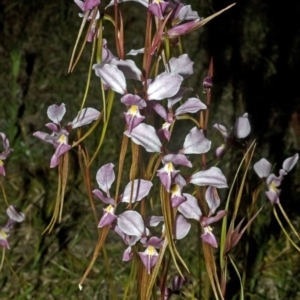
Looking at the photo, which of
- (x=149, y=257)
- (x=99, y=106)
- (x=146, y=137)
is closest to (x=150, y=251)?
(x=149, y=257)

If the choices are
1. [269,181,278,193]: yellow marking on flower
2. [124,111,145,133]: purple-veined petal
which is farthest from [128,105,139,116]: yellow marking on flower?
[269,181,278,193]: yellow marking on flower

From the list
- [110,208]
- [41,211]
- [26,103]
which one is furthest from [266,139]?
[110,208]

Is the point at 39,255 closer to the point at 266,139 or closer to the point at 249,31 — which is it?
the point at 266,139

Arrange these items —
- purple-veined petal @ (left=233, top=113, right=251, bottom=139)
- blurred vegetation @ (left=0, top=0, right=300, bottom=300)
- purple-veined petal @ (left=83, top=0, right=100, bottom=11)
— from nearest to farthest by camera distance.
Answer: purple-veined petal @ (left=83, top=0, right=100, bottom=11)
purple-veined petal @ (left=233, top=113, right=251, bottom=139)
blurred vegetation @ (left=0, top=0, right=300, bottom=300)

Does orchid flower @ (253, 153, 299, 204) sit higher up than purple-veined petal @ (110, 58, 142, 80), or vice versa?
purple-veined petal @ (110, 58, 142, 80)

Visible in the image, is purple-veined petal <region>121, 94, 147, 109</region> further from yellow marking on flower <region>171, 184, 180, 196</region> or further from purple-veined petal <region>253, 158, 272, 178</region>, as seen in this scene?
purple-veined petal <region>253, 158, 272, 178</region>

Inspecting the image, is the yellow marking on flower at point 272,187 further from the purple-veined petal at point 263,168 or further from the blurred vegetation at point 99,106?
the blurred vegetation at point 99,106
